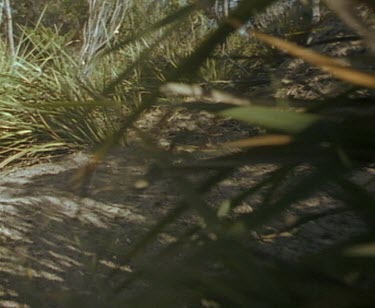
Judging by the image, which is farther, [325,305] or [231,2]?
[231,2]

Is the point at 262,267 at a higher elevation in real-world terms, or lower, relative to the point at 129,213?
higher

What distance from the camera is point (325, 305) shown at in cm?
130

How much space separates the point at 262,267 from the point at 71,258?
2.28 m

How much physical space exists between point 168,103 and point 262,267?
0.36 meters

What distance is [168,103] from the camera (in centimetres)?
154

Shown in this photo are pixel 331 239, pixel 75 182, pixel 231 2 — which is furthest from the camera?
pixel 331 239

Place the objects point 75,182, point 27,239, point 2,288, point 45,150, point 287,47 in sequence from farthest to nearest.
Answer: point 45,150
point 27,239
point 2,288
point 75,182
point 287,47

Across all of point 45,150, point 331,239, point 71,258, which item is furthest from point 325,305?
point 45,150

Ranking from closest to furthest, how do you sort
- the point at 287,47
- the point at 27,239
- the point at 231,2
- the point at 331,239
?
the point at 287,47
the point at 231,2
the point at 331,239
the point at 27,239

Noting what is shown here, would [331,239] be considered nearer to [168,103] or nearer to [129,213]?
[129,213]

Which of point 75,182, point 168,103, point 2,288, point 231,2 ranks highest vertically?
point 231,2

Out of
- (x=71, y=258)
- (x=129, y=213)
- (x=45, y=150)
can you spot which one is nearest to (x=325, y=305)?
(x=71, y=258)

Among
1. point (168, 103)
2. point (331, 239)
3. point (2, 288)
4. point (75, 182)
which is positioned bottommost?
point (2, 288)

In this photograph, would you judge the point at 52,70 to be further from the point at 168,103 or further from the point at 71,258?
the point at 168,103
